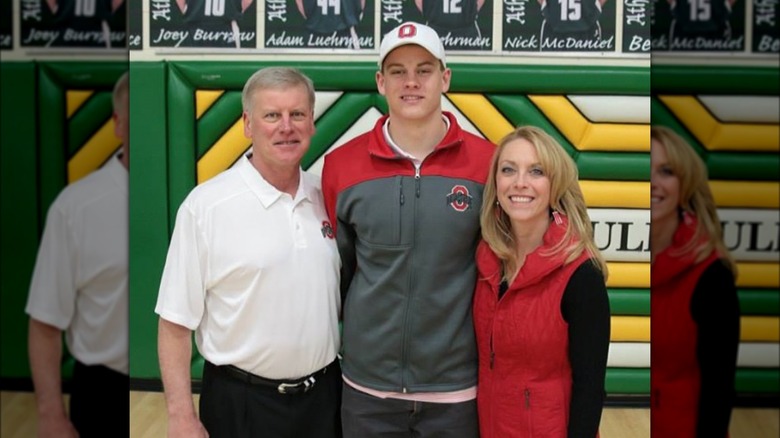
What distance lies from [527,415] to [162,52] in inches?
62.3

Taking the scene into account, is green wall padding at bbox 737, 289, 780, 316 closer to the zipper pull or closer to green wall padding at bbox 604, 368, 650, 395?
green wall padding at bbox 604, 368, 650, 395

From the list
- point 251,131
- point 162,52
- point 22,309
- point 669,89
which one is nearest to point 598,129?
point 669,89

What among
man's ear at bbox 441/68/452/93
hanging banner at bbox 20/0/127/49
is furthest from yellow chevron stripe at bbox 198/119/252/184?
man's ear at bbox 441/68/452/93

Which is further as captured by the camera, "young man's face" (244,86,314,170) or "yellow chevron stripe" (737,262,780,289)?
"young man's face" (244,86,314,170)

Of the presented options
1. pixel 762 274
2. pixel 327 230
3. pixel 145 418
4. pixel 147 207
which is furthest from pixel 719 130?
pixel 145 418

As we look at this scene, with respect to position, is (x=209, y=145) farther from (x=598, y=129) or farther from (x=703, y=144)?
(x=703, y=144)

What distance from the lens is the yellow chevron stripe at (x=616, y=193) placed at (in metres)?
2.83

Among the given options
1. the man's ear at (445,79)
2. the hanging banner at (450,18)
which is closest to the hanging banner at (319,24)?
the hanging banner at (450,18)

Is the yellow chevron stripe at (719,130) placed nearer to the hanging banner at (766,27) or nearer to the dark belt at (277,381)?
the hanging banner at (766,27)

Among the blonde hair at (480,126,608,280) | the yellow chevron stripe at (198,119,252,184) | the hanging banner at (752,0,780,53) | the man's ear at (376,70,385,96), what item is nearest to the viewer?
the hanging banner at (752,0,780,53)

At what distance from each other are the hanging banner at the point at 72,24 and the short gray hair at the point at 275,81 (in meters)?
0.49

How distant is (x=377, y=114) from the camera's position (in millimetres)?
2857

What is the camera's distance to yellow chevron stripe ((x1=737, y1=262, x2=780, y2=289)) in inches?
92.4

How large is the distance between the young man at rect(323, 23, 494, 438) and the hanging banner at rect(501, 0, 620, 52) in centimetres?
31
